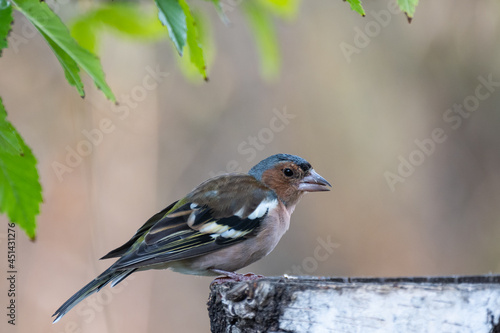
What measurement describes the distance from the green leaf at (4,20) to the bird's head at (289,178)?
2937 mm

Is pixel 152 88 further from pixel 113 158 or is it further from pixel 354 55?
pixel 354 55

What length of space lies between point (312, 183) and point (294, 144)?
10.3 feet

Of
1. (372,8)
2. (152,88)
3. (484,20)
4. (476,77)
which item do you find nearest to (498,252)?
(476,77)

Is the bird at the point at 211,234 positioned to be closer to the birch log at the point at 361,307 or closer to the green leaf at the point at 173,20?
the birch log at the point at 361,307

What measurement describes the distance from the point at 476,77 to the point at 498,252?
7.31ft

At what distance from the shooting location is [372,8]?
313 inches

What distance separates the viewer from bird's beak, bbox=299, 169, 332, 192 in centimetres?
450

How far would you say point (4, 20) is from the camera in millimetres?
1755

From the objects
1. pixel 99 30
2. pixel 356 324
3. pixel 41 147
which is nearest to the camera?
pixel 356 324

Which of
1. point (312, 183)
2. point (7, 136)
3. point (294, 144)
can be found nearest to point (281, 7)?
point (7, 136)

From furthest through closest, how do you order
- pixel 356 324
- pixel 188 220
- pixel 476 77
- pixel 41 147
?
pixel 476 77 < pixel 41 147 < pixel 188 220 < pixel 356 324

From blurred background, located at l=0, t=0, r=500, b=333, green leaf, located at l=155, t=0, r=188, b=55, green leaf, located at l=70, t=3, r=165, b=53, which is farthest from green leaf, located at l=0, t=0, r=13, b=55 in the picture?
blurred background, located at l=0, t=0, r=500, b=333

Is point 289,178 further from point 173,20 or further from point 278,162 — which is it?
point 173,20

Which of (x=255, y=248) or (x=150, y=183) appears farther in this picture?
(x=150, y=183)
